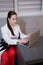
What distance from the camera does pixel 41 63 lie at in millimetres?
1892

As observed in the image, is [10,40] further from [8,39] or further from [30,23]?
[30,23]

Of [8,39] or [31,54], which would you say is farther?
[8,39]

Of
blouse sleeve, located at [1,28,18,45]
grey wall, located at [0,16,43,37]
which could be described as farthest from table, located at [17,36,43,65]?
grey wall, located at [0,16,43,37]

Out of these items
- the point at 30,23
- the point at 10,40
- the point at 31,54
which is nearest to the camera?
the point at 31,54

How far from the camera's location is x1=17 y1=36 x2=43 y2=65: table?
1.80 m

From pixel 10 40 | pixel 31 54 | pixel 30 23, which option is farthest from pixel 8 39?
pixel 30 23

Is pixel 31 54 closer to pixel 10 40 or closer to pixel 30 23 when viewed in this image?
pixel 10 40

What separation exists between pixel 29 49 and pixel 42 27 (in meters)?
1.23

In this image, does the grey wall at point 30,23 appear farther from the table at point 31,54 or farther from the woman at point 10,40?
the table at point 31,54

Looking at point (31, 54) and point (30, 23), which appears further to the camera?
point (30, 23)

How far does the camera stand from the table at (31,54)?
1797mm

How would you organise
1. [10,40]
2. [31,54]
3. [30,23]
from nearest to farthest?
[31,54], [10,40], [30,23]

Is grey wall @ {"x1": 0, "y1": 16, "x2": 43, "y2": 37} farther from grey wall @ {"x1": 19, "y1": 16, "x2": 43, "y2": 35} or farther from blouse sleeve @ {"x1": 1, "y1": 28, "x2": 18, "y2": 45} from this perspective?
blouse sleeve @ {"x1": 1, "y1": 28, "x2": 18, "y2": 45}

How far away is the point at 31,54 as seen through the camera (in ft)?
6.34
